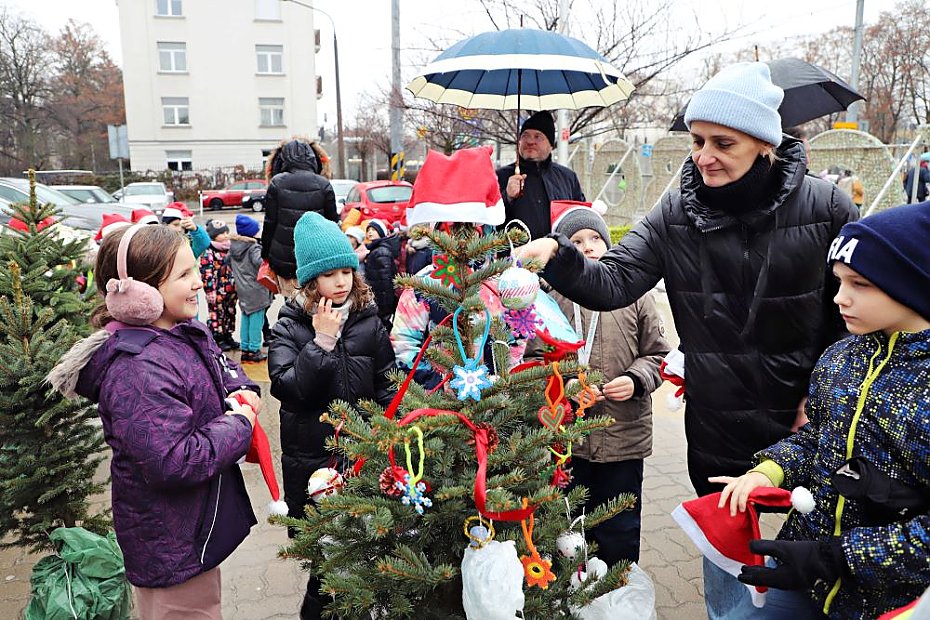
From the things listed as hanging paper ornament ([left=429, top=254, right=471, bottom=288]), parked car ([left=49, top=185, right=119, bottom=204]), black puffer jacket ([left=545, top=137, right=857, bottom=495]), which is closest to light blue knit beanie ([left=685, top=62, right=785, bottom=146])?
black puffer jacket ([left=545, top=137, right=857, bottom=495])

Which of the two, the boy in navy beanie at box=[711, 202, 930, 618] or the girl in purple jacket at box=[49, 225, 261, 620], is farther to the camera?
the girl in purple jacket at box=[49, 225, 261, 620]

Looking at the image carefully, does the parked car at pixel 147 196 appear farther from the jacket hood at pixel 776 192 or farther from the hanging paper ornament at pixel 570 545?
the hanging paper ornament at pixel 570 545

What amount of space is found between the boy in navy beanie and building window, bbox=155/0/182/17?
149ft

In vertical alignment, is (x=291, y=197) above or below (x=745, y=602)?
above

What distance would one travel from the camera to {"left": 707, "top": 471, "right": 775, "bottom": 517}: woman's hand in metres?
1.89

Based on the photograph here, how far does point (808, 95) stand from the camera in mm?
4789

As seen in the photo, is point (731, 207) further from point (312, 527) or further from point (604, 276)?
point (312, 527)

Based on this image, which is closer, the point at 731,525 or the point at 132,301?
the point at 731,525

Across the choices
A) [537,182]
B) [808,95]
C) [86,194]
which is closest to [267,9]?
[86,194]

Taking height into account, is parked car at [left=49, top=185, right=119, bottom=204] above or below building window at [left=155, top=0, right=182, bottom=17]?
below

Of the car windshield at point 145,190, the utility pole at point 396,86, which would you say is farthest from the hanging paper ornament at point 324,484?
the car windshield at point 145,190

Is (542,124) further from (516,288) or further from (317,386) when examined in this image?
(516,288)

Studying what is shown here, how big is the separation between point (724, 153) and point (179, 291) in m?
1.87

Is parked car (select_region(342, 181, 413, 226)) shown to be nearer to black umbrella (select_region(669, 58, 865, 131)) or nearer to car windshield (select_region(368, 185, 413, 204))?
car windshield (select_region(368, 185, 413, 204))
